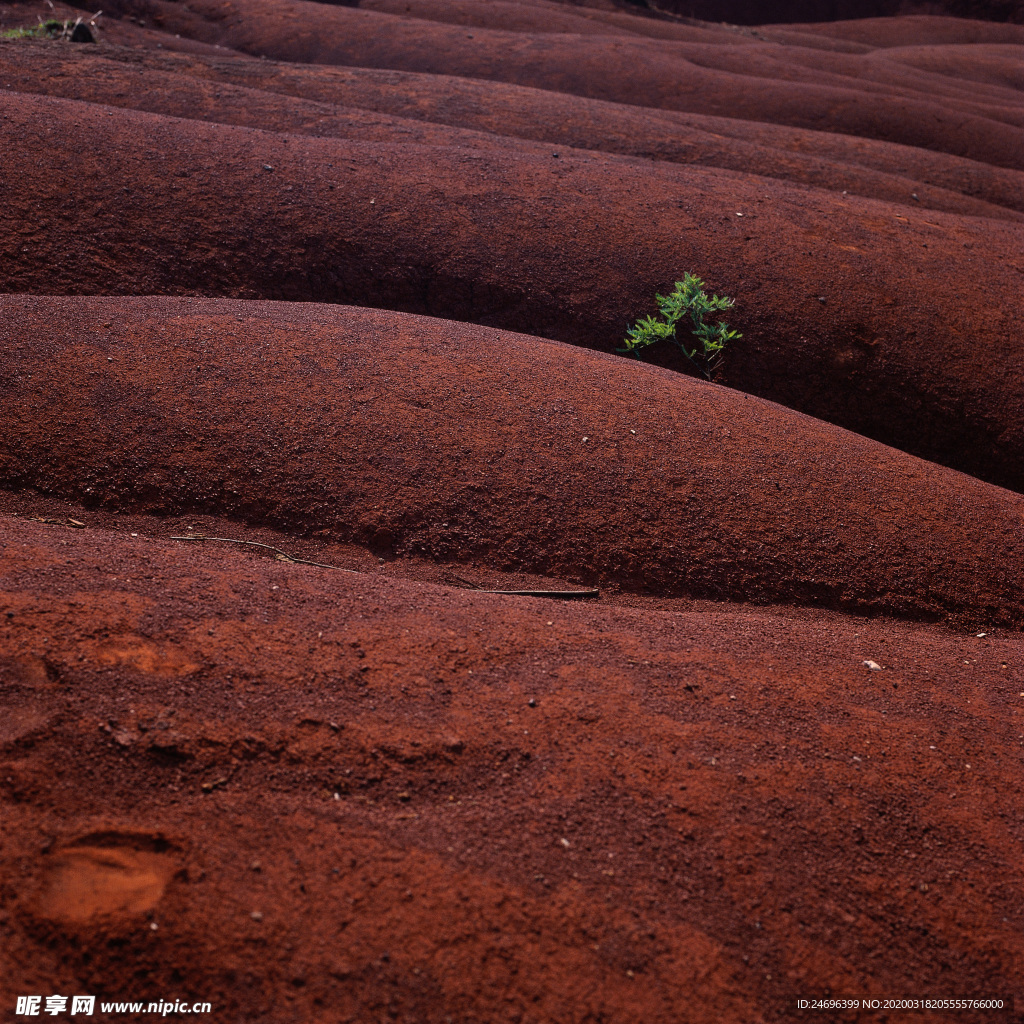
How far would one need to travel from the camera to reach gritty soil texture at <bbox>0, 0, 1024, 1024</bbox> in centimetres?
202

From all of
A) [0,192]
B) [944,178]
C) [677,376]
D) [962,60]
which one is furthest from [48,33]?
[962,60]

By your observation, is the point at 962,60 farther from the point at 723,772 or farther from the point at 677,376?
→ the point at 723,772

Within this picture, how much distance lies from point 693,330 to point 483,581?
3.23 meters

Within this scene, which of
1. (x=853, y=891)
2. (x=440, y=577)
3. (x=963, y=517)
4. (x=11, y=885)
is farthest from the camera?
(x=963, y=517)

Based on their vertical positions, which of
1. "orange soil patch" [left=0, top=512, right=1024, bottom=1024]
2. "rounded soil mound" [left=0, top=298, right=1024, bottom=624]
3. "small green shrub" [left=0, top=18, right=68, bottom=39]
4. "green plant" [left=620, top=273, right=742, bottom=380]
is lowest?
"orange soil patch" [left=0, top=512, right=1024, bottom=1024]

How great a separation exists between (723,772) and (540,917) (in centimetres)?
79

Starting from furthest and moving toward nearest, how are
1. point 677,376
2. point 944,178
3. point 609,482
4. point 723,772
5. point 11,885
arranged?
point 944,178 < point 677,376 < point 609,482 < point 723,772 < point 11,885

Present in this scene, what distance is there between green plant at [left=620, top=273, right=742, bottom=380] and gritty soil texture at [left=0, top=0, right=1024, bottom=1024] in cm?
16

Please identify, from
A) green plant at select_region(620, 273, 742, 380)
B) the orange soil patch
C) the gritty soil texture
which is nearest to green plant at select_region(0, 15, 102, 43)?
the gritty soil texture

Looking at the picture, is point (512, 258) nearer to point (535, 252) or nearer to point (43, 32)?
point (535, 252)

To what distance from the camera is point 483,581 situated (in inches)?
145

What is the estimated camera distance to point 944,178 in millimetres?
10727

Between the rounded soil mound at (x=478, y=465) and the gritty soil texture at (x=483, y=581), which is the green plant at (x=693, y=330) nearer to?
the gritty soil texture at (x=483, y=581)

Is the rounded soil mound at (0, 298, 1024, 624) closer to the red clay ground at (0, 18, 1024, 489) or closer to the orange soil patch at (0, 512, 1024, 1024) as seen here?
the orange soil patch at (0, 512, 1024, 1024)
